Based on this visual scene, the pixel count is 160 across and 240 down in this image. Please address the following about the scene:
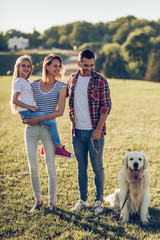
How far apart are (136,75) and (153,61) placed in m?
8.53

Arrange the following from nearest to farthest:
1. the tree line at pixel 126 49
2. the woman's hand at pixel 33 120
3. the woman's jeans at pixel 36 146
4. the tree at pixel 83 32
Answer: the woman's hand at pixel 33 120, the woman's jeans at pixel 36 146, the tree line at pixel 126 49, the tree at pixel 83 32

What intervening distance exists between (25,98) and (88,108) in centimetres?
99

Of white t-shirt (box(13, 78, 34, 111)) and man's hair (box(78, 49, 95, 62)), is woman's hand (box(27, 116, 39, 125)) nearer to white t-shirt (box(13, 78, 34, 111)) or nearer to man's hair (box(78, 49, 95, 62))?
white t-shirt (box(13, 78, 34, 111))

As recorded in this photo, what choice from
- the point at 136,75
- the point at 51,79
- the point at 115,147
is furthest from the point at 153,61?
the point at 51,79

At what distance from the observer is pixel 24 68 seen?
12.1 ft

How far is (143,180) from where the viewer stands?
11.6 ft

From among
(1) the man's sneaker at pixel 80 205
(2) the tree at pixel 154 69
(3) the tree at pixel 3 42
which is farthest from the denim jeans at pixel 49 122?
(2) the tree at pixel 154 69

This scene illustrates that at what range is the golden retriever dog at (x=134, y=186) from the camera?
346 centimetres

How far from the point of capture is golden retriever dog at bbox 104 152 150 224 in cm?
346

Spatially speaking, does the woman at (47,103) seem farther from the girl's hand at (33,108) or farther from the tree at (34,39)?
the tree at (34,39)

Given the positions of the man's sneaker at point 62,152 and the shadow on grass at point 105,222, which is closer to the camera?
the shadow on grass at point 105,222

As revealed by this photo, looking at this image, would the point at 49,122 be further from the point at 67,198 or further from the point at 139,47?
the point at 139,47

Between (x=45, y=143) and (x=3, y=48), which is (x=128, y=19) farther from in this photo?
(x=45, y=143)

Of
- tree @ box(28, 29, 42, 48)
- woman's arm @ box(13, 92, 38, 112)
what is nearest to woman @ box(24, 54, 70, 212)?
woman's arm @ box(13, 92, 38, 112)
